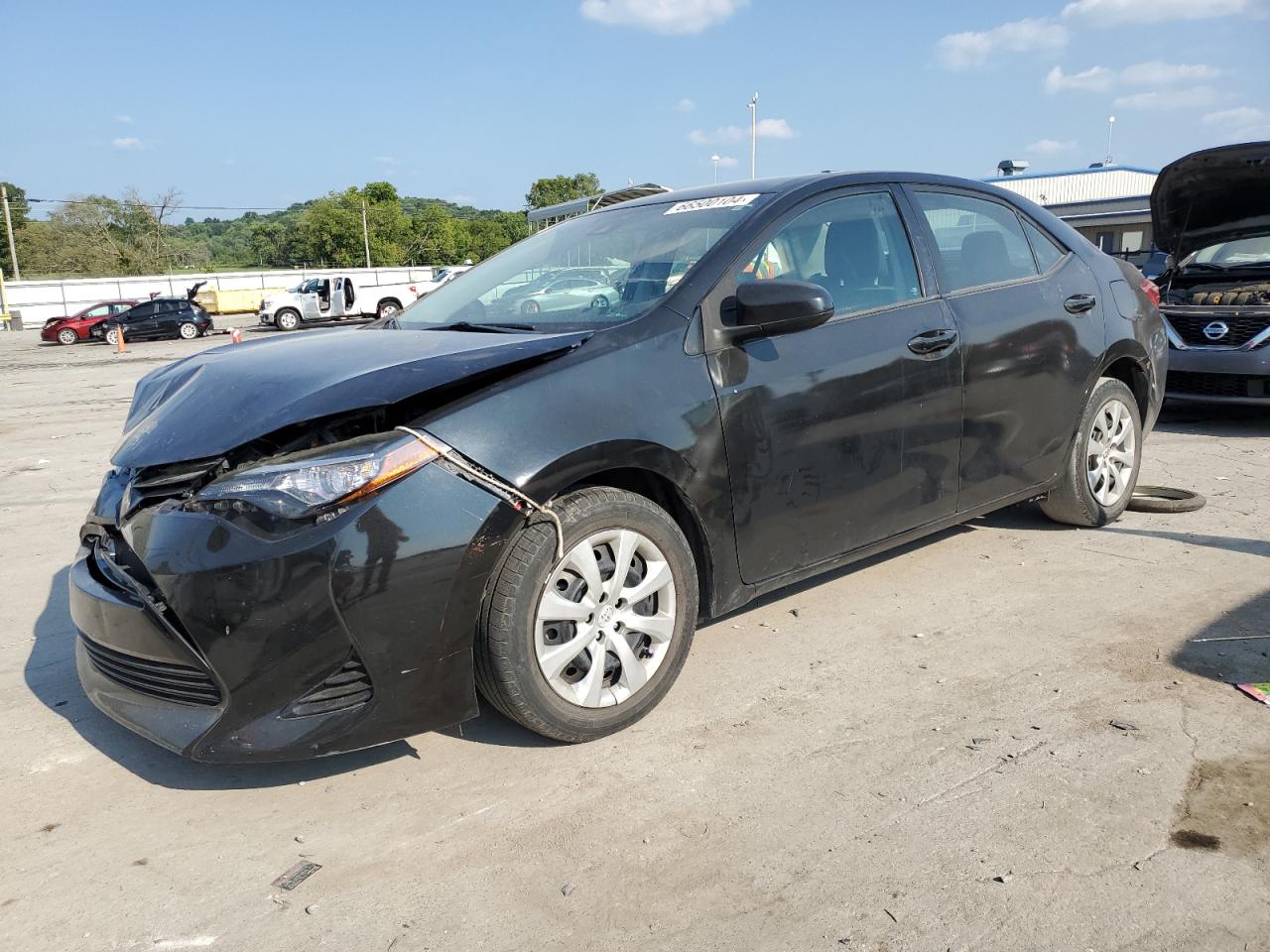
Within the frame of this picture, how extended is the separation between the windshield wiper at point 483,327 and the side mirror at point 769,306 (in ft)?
2.30

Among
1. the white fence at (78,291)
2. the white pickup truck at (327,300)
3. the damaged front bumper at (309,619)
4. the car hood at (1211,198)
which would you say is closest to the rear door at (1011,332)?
the damaged front bumper at (309,619)

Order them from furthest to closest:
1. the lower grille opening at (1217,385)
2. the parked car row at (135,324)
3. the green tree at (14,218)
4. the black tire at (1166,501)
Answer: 1. the green tree at (14,218)
2. the parked car row at (135,324)
3. the lower grille opening at (1217,385)
4. the black tire at (1166,501)

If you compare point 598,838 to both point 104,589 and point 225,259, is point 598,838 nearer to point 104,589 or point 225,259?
point 104,589

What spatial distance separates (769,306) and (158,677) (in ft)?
7.01

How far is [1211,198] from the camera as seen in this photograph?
27.0 ft

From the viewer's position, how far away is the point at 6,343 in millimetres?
33156

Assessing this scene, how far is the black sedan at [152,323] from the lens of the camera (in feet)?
105

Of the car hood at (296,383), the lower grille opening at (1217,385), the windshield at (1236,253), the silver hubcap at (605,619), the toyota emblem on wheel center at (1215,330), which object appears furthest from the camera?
the windshield at (1236,253)

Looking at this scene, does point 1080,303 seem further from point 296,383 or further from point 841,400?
point 296,383

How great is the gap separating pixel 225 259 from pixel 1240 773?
4485 inches

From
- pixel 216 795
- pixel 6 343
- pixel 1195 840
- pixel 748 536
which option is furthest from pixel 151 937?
pixel 6 343

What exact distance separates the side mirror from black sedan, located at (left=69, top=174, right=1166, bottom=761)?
1cm

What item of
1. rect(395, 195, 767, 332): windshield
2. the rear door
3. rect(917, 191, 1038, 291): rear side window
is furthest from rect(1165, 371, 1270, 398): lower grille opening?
rect(395, 195, 767, 332): windshield

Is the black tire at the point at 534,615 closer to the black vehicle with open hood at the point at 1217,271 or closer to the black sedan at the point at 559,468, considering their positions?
the black sedan at the point at 559,468
